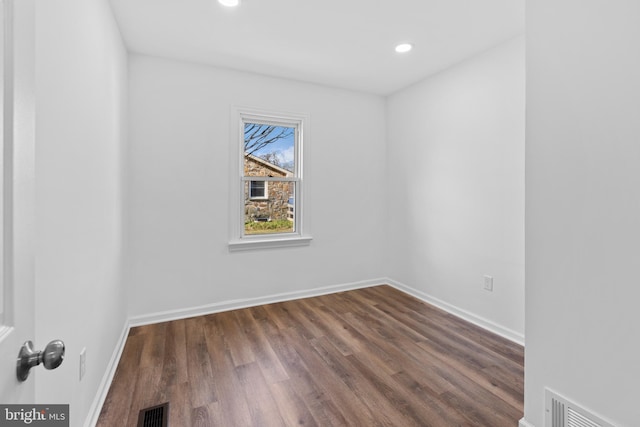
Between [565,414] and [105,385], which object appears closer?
[565,414]

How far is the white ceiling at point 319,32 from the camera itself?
7.33ft

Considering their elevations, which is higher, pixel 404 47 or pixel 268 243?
pixel 404 47

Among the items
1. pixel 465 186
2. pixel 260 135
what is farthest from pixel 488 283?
pixel 260 135

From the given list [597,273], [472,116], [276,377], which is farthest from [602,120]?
[276,377]

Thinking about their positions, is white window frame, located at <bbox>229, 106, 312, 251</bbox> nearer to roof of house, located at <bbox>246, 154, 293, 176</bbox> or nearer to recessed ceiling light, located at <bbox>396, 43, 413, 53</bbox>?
roof of house, located at <bbox>246, 154, 293, 176</bbox>

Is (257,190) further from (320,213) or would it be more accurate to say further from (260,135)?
(320,213)

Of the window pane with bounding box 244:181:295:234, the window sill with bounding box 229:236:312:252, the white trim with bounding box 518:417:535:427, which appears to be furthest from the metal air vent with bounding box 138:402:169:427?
the window pane with bounding box 244:181:295:234

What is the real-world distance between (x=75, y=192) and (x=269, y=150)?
2.30 metres

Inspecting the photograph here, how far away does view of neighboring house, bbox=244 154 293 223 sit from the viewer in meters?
3.50

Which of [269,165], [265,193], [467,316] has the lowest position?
[467,316]

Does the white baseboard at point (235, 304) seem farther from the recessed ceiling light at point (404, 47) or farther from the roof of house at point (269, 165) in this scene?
the recessed ceiling light at point (404, 47)

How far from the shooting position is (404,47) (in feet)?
9.27

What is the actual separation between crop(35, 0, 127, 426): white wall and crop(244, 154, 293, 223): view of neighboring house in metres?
1.43

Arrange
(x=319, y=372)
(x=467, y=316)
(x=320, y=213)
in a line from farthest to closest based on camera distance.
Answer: (x=320, y=213) < (x=467, y=316) < (x=319, y=372)
